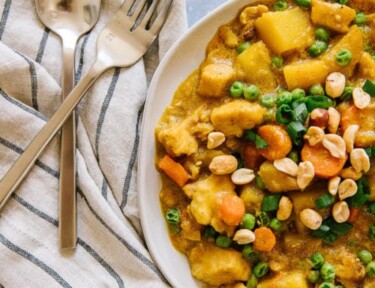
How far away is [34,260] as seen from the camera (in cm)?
284

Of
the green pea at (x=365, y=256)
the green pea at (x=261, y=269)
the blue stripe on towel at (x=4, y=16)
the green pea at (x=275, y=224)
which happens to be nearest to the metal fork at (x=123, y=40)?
the blue stripe on towel at (x=4, y=16)

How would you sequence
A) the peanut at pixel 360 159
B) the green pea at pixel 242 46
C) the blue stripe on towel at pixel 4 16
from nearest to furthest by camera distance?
the peanut at pixel 360 159
the green pea at pixel 242 46
the blue stripe on towel at pixel 4 16

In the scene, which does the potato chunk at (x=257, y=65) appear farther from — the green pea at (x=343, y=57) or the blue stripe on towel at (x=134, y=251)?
the blue stripe on towel at (x=134, y=251)

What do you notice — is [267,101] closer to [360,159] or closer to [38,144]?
[360,159]

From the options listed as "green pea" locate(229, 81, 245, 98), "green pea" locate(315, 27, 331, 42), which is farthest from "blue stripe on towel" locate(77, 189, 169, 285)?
"green pea" locate(315, 27, 331, 42)

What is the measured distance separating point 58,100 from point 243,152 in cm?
94

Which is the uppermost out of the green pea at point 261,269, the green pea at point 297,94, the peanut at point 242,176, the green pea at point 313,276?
the green pea at point 297,94

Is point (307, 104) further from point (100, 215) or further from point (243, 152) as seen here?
point (100, 215)

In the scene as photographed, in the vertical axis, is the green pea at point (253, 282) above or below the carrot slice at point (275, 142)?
below

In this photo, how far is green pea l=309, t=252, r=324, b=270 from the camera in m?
2.72

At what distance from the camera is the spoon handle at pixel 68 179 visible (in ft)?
9.34

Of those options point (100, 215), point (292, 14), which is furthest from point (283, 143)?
point (100, 215)

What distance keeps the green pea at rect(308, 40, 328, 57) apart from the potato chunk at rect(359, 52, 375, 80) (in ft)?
0.58

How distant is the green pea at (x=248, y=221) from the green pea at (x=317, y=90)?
24.8 inches
